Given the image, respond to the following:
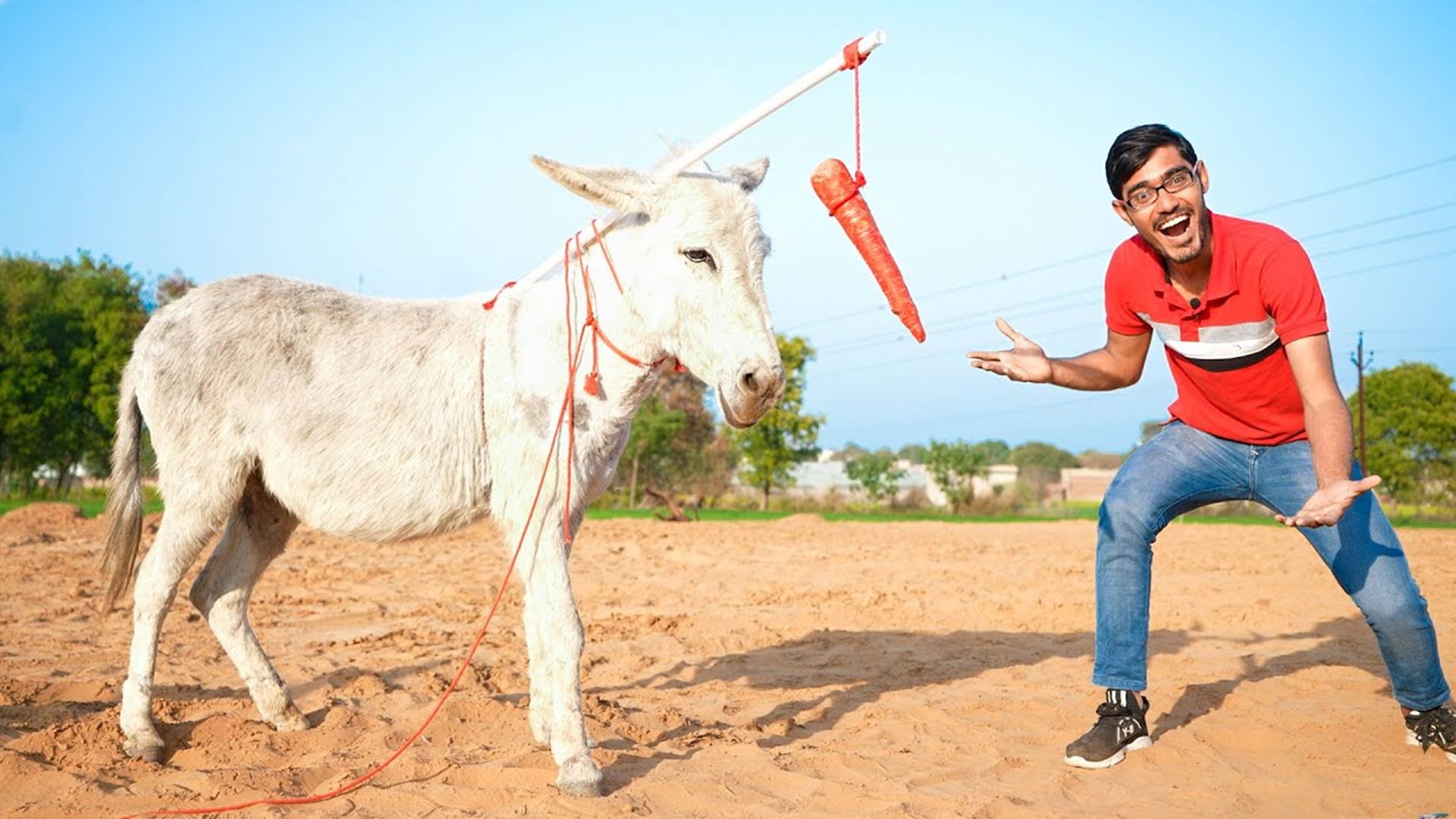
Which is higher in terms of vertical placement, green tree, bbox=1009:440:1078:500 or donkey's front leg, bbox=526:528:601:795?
green tree, bbox=1009:440:1078:500

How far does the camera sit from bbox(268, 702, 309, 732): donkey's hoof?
5.17 meters

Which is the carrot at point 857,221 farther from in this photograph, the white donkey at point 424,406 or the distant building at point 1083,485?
the distant building at point 1083,485

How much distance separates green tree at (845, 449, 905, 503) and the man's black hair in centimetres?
4187

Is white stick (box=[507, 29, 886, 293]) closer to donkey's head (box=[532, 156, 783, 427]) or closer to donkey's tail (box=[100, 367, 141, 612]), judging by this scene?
donkey's head (box=[532, 156, 783, 427])

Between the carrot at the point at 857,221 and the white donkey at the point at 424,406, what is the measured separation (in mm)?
330

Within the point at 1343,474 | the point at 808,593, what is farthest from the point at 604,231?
the point at 808,593

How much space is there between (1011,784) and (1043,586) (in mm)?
7673

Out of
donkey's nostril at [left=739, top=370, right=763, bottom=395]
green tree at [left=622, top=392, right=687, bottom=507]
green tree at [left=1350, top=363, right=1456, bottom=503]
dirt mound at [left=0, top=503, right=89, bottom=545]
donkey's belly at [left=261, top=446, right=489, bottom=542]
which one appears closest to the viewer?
donkey's nostril at [left=739, top=370, right=763, bottom=395]

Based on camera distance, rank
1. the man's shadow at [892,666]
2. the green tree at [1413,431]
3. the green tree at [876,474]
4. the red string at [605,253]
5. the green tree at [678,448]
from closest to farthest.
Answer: the red string at [605,253]
the man's shadow at [892,666]
the green tree at [678,448]
the green tree at [876,474]
the green tree at [1413,431]

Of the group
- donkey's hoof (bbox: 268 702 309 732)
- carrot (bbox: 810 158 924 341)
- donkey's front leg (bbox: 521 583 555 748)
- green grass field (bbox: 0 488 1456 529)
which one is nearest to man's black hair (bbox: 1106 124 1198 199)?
carrot (bbox: 810 158 924 341)

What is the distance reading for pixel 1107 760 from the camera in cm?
459

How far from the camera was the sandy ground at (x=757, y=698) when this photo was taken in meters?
4.12

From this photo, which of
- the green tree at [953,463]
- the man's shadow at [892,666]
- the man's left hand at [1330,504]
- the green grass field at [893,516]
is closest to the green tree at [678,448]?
the green grass field at [893,516]

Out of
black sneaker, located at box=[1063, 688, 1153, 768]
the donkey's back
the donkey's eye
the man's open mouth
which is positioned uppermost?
the man's open mouth
